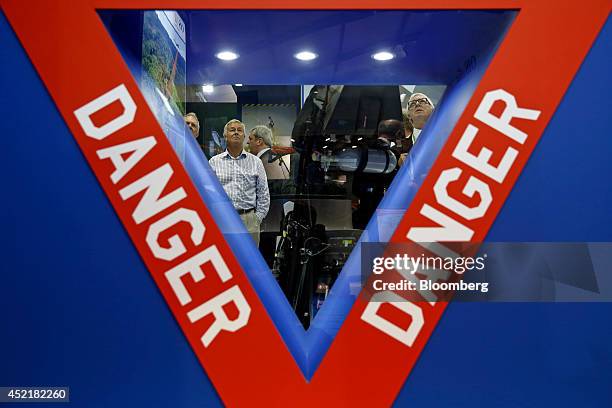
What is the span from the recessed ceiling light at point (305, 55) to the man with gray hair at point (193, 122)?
1.21ft

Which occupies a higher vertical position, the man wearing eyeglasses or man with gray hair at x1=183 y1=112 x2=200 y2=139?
the man wearing eyeglasses

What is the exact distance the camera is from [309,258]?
2004mm

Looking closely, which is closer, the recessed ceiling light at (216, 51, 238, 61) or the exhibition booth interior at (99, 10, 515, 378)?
the exhibition booth interior at (99, 10, 515, 378)

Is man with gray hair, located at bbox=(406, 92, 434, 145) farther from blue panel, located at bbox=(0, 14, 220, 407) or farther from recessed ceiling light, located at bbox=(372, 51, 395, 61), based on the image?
blue panel, located at bbox=(0, 14, 220, 407)

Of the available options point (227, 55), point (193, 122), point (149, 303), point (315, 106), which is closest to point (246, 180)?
point (315, 106)

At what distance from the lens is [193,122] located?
1.53 meters

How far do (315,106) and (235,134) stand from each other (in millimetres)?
447

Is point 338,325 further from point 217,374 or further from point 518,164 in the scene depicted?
point 518,164

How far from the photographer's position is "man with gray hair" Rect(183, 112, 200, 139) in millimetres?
1400

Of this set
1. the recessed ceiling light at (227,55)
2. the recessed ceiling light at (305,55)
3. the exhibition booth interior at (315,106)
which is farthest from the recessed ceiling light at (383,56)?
the recessed ceiling light at (227,55)

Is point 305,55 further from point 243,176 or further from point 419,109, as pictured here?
point 243,176

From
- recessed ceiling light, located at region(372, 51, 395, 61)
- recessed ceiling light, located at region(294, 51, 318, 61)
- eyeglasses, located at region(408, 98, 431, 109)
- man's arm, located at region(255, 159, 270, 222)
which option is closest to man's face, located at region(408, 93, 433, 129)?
eyeglasses, located at region(408, 98, 431, 109)

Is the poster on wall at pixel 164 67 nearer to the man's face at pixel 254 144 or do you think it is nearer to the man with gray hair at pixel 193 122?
the man with gray hair at pixel 193 122

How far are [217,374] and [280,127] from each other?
137 cm
